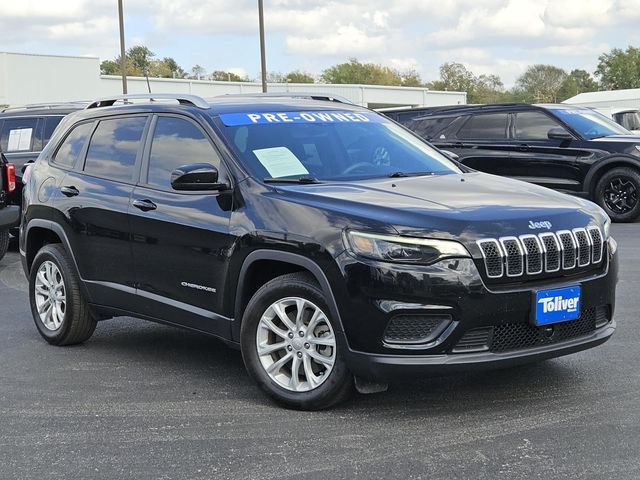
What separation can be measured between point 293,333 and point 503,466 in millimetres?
1347

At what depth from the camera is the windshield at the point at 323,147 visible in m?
5.36

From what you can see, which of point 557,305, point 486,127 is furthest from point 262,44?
point 557,305

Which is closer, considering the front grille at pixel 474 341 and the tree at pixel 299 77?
the front grille at pixel 474 341

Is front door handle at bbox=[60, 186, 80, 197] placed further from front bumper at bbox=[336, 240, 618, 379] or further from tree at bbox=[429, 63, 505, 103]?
tree at bbox=[429, 63, 505, 103]

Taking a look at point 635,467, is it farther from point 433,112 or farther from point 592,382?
point 433,112

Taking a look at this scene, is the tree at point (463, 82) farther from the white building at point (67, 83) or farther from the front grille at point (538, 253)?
the front grille at point (538, 253)

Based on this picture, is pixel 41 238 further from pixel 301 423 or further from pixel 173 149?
pixel 301 423

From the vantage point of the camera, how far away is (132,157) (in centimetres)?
600

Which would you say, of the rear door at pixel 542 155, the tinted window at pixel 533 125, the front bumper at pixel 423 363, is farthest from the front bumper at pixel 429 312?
the tinted window at pixel 533 125

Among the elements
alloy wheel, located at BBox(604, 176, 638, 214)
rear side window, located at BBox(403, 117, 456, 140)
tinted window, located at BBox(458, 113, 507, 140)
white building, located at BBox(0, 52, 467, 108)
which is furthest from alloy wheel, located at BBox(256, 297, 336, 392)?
white building, located at BBox(0, 52, 467, 108)

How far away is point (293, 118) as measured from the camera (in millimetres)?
5785

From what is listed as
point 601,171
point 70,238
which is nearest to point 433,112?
point 601,171

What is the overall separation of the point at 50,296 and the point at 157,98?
166 centimetres

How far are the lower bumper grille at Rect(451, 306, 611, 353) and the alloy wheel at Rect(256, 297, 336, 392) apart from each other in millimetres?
692
